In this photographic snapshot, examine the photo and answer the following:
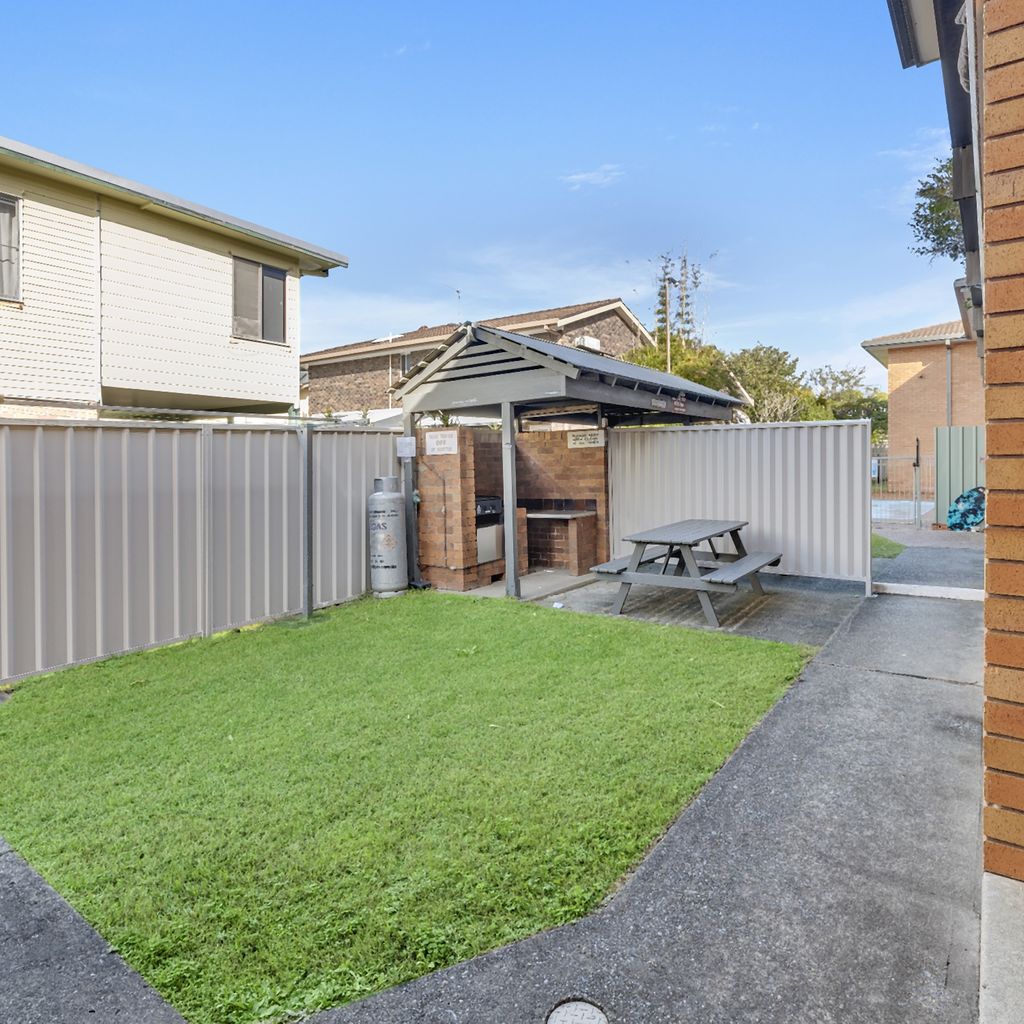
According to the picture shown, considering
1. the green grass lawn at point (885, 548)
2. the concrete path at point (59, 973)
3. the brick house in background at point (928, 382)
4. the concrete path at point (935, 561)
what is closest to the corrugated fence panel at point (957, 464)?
the concrete path at point (935, 561)

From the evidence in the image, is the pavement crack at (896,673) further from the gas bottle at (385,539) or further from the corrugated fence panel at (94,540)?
the corrugated fence panel at (94,540)

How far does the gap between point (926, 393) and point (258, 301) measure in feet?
70.3

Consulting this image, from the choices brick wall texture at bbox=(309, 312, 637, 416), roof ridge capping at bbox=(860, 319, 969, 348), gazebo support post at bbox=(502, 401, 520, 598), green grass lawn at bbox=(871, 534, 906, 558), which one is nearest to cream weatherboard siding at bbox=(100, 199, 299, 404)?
A: gazebo support post at bbox=(502, 401, 520, 598)

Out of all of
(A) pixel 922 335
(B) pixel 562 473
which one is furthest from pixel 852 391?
(B) pixel 562 473

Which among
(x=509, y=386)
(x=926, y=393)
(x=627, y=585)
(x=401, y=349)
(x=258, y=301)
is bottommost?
(x=627, y=585)

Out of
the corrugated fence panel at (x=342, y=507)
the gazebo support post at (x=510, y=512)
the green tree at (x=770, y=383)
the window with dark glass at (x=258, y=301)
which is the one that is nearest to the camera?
the corrugated fence panel at (x=342, y=507)

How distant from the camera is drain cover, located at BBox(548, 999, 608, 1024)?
1663 mm

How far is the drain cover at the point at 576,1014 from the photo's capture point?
1.66m

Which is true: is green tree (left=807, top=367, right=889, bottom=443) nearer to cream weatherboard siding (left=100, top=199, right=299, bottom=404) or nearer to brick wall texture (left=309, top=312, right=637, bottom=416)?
brick wall texture (left=309, top=312, right=637, bottom=416)

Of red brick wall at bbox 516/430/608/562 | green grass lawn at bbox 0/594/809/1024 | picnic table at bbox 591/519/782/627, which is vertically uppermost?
red brick wall at bbox 516/430/608/562

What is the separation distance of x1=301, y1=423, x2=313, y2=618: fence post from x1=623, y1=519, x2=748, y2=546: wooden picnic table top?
3020 millimetres

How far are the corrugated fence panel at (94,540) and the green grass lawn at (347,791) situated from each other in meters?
0.28

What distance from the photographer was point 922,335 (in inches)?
896

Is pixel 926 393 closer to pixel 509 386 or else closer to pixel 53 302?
pixel 509 386
